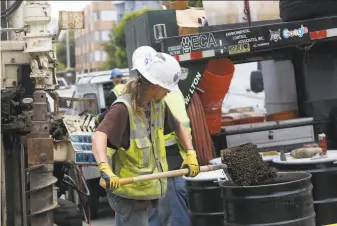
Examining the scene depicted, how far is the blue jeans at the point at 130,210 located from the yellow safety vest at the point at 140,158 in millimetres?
58

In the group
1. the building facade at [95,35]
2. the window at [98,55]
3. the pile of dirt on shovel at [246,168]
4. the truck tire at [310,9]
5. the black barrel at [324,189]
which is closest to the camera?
the pile of dirt on shovel at [246,168]

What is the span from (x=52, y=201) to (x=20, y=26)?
5.86 ft

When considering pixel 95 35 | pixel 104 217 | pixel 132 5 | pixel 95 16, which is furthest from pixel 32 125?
pixel 95 16

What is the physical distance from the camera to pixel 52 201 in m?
5.72

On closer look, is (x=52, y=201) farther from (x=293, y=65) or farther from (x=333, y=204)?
(x=293, y=65)

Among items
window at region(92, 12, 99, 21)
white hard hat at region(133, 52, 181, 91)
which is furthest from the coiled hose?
window at region(92, 12, 99, 21)

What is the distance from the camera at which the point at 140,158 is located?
4.67m

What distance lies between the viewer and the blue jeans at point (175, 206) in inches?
250

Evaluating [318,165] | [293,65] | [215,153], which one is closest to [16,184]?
[215,153]

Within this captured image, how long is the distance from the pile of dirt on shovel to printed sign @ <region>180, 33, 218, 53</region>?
2137 mm

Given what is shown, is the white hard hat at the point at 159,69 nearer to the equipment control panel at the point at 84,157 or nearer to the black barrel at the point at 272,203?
the black barrel at the point at 272,203

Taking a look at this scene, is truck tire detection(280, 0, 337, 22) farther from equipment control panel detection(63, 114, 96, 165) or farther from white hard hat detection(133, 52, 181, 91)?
white hard hat detection(133, 52, 181, 91)

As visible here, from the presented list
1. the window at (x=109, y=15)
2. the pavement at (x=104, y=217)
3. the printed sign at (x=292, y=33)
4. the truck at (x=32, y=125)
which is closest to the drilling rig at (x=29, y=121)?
the truck at (x=32, y=125)

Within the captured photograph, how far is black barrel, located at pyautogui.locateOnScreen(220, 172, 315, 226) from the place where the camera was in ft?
14.6
